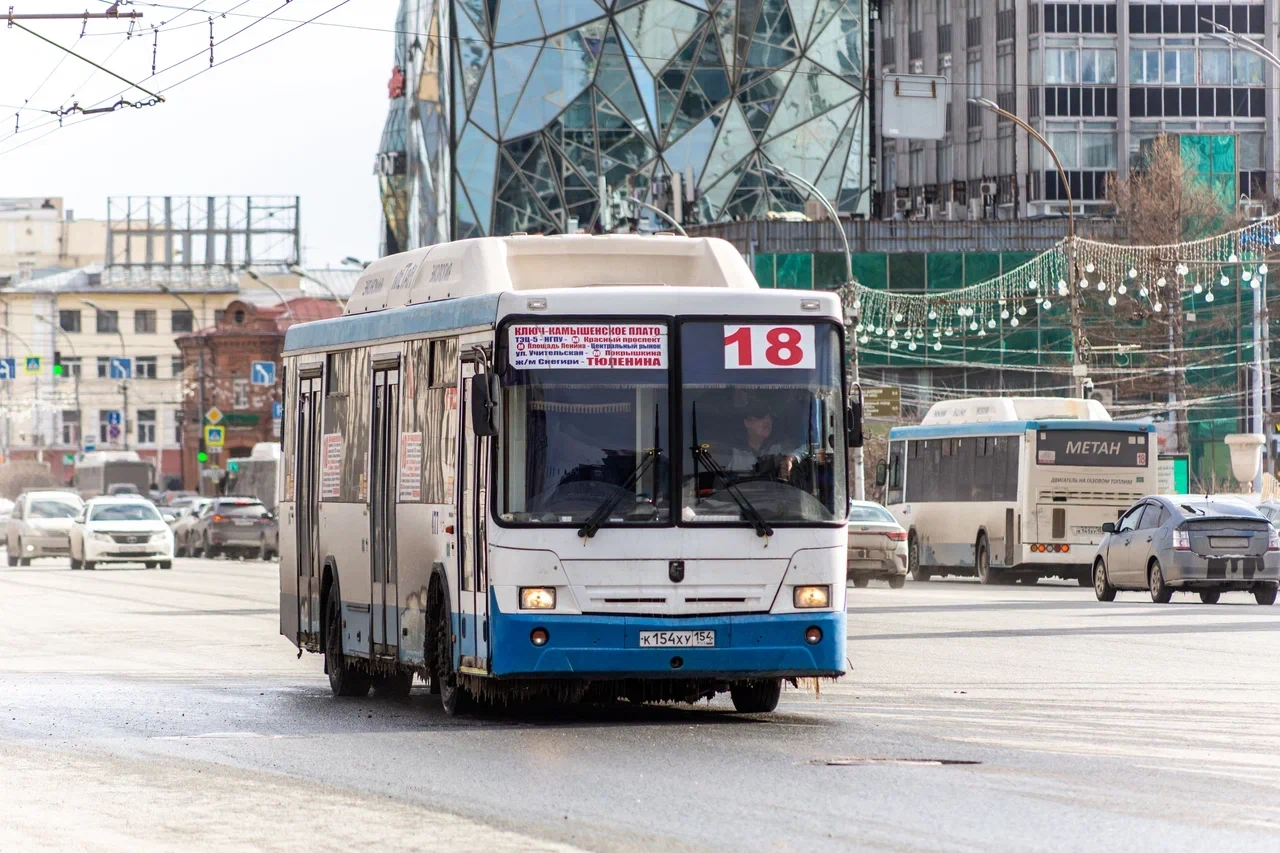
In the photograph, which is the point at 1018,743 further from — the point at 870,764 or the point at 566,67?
the point at 566,67

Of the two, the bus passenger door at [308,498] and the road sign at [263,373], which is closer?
the bus passenger door at [308,498]

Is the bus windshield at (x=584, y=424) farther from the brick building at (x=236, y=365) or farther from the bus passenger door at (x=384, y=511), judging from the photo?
the brick building at (x=236, y=365)

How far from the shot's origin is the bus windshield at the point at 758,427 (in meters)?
14.0

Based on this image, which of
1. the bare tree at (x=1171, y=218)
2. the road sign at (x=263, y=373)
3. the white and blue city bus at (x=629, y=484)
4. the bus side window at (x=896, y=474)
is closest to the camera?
the white and blue city bus at (x=629, y=484)

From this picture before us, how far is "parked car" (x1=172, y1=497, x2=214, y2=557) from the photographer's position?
61.2 meters

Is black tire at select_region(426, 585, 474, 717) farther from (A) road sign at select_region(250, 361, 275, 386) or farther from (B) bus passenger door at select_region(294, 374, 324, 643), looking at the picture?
(A) road sign at select_region(250, 361, 275, 386)

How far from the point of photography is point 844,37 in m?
97.8

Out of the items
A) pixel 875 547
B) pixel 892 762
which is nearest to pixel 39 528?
pixel 875 547

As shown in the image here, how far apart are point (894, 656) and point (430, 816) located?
1125cm

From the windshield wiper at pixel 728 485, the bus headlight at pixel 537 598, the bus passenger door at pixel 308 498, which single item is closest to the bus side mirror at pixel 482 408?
the bus headlight at pixel 537 598

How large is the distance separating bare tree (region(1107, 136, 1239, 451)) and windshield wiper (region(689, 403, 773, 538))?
54.8 meters

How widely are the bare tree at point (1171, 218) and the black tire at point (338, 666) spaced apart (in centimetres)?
5274

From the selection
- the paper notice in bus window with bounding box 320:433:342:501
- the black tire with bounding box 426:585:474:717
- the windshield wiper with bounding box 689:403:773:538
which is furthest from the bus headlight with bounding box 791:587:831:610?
the paper notice in bus window with bounding box 320:433:342:501

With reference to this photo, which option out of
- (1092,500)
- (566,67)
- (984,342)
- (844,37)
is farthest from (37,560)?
(844,37)
